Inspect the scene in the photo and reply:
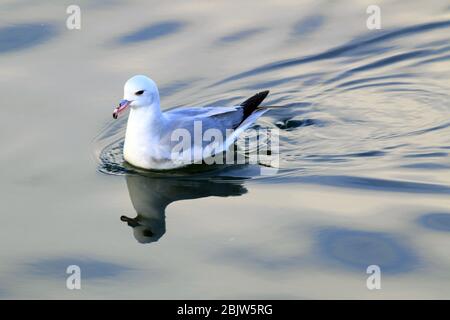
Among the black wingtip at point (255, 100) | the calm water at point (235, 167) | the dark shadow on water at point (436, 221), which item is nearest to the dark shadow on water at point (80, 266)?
the calm water at point (235, 167)

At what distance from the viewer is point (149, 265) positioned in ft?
25.1

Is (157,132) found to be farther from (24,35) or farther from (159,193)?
(24,35)

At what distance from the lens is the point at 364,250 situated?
25.5ft

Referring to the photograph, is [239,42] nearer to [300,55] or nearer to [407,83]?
[300,55]

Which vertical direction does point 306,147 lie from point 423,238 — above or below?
above

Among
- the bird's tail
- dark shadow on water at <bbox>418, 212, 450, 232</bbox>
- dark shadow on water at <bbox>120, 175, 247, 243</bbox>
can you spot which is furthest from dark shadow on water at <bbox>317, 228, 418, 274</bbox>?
the bird's tail

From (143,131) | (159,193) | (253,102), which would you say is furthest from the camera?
(253,102)

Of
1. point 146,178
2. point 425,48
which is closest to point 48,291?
point 146,178

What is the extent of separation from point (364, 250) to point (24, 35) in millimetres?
6546

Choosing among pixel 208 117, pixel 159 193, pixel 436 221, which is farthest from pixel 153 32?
pixel 436 221

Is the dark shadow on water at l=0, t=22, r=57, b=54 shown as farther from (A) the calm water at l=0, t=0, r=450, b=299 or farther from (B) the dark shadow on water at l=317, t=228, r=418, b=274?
(B) the dark shadow on water at l=317, t=228, r=418, b=274

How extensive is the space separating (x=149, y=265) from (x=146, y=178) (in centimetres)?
186

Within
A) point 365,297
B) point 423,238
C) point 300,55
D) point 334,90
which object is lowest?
point 365,297

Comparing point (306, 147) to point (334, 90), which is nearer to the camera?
point (306, 147)
